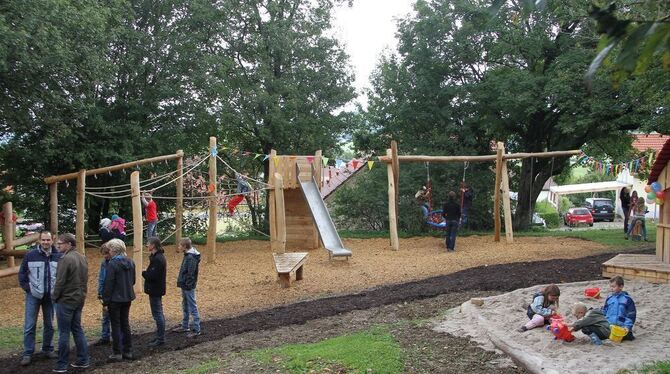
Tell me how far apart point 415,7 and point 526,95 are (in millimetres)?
5755

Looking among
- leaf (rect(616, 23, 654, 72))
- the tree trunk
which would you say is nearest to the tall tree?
the tree trunk

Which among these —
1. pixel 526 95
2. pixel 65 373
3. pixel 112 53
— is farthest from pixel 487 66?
pixel 65 373

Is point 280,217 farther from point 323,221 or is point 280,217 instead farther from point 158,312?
point 158,312

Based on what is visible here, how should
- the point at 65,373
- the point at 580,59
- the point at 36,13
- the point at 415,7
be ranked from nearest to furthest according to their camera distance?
the point at 65,373, the point at 36,13, the point at 580,59, the point at 415,7

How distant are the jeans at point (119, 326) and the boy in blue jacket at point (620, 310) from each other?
567 centimetres

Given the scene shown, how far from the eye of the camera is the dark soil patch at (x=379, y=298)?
777cm

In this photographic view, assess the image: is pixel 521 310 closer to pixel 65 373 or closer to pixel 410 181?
pixel 65 373

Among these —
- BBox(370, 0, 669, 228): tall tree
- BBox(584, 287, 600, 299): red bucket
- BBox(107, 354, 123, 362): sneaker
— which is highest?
BBox(370, 0, 669, 228): tall tree

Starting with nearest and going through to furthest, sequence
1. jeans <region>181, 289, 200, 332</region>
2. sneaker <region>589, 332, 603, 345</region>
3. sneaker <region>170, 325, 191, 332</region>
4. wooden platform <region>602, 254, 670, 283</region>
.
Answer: sneaker <region>589, 332, 603, 345</region>
jeans <region>181, 289, 200, 332</region>
sneaker <region>170, 325, 191, 332</region>
wooden platform <region>602, 254, 670, 283</region>

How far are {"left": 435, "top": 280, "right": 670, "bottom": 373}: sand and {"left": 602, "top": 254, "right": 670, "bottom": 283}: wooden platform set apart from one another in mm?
271

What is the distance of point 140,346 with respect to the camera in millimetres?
7887

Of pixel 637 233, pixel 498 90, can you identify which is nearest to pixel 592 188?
pixel 498 90

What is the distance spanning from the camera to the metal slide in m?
14.2

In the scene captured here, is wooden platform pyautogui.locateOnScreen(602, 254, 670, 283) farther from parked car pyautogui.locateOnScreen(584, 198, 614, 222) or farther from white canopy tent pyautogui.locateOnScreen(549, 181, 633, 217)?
white canopy tent pyautogui.locateOnScreen(549, 181, 633, 217)
